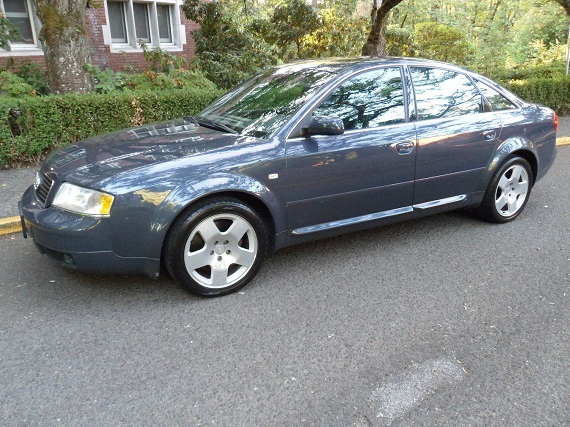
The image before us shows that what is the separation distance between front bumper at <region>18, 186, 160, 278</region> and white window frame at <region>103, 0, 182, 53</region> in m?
9.74

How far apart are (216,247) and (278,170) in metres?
0.72

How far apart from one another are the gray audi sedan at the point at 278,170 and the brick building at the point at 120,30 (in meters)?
8.20

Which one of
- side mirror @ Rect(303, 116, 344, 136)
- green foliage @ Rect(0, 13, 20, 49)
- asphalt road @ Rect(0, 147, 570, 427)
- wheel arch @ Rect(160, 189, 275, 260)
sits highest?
green foliage @ Rect(0, 13, 20, 49)

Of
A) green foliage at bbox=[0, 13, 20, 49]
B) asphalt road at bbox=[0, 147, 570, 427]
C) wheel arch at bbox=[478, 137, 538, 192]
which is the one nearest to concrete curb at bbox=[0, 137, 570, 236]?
asphalt road at bbox=[0, 147, 570, 427]

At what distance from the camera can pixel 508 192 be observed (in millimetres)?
5152

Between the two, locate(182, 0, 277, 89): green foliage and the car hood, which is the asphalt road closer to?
the car hood

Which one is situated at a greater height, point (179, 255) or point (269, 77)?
point (269, 77)

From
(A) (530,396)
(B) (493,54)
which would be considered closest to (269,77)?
(A) (530,396)

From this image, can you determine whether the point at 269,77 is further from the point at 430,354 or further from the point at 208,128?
the point at 430,354

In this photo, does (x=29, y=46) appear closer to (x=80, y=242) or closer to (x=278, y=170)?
(x=80, y=242)

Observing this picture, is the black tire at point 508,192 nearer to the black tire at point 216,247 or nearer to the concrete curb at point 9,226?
the black tire at point 216,247

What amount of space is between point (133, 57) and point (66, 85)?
202 inches

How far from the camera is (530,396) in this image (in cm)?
268

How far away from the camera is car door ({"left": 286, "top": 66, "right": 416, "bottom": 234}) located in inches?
152
